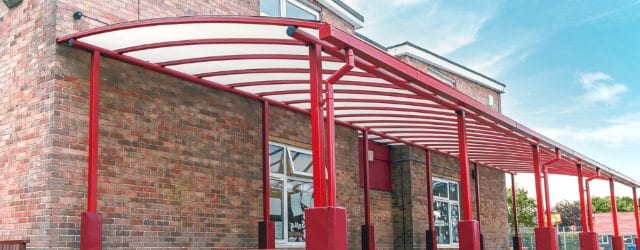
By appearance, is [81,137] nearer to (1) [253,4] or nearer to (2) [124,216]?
(2) [124,216]

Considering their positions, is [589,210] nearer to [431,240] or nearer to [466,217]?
[431,240]

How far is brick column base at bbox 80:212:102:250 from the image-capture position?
7441mm

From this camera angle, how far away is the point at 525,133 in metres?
11.1

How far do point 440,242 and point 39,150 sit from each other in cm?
1154

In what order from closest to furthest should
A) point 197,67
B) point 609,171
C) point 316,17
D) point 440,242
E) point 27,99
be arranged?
point 27,99 → point 197,67 → point 316,17 → point 609,171 → point 440,242

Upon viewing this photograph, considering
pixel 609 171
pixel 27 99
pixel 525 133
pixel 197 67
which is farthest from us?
pixel 609 171

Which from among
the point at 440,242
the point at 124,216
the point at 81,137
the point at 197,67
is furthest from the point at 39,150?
the point at 440,242

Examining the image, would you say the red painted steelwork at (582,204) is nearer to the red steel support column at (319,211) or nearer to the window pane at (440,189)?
the window pane at (440,189)

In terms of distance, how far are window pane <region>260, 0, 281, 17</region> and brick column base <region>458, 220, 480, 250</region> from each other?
5334 mm

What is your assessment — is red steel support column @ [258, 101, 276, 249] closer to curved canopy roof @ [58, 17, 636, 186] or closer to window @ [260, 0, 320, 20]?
curved canopy roof @ [58, 17, 636, 186]

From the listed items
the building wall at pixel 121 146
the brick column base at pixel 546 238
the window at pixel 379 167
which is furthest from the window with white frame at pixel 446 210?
the building wall at pixel 121 146

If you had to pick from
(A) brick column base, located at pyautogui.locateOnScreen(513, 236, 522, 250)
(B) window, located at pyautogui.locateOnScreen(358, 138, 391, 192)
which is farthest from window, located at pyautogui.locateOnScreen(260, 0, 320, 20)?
(A) brick column base, located at pyautogui.locateOnScreen(513, 236, 522, 250)

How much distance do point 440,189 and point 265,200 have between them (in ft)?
26.3

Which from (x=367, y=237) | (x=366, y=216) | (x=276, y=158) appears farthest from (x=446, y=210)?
(x=276, y=158)
